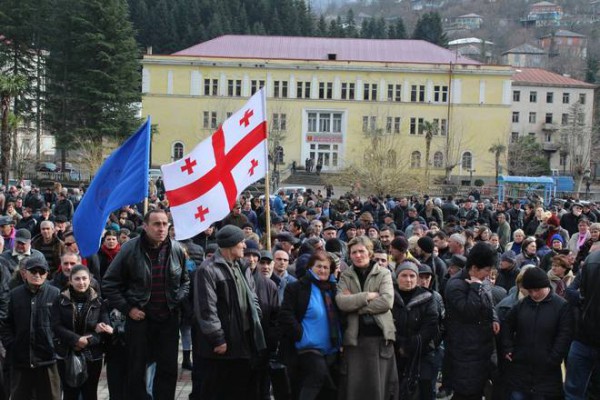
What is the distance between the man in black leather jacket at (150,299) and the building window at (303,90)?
6473cm

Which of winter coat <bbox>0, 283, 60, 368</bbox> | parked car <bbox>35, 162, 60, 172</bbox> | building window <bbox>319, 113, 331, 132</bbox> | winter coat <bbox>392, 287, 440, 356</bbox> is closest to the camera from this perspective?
winter coat <bbox>392, 287, 440, 356</bbox>

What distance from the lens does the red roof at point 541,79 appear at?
88.4m

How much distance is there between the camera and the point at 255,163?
8.76 m

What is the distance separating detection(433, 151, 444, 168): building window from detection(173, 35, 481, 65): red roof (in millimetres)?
8373

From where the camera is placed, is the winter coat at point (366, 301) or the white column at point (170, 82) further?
the white column at point (170, 82)

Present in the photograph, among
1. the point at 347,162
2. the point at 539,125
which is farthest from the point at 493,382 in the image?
the point at 539,125

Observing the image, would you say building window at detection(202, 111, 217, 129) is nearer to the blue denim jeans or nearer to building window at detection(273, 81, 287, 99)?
building window at detection(273, 81, 287, 99)

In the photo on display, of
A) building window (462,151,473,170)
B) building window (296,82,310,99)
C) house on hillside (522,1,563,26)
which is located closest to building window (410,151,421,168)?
building window (462,151,473,170)

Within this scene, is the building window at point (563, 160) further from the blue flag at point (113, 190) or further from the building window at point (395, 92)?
the blue flag at point (113, 190)

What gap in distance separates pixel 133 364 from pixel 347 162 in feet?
204

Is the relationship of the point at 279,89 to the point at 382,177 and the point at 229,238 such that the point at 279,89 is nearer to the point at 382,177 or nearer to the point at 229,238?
the point at 382,177

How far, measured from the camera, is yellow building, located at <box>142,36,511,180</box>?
70.8 m

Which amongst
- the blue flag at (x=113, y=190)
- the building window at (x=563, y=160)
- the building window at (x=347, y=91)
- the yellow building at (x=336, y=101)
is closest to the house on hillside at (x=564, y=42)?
the building window at (x=563, y=160)

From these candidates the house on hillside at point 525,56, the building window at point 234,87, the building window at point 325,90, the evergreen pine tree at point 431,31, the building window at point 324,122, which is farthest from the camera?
the house on hillside at point 525,56
